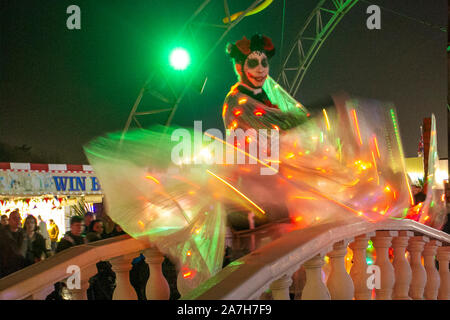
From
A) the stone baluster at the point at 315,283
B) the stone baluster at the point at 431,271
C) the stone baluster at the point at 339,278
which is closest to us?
the stone baluster at the point at 315,283

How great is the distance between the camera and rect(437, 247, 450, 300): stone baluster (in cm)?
352

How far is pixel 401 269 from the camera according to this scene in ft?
10.1

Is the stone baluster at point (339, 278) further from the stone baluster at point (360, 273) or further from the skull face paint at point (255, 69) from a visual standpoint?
the skull face paint at point (255, 69)

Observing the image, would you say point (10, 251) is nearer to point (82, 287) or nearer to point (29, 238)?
point (29, 238)

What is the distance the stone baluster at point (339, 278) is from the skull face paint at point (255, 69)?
1674 mm

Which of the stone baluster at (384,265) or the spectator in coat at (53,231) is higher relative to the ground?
the stone baluster at (384,265)

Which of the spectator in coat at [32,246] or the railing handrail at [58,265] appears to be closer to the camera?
the railing handrail at [58,265]

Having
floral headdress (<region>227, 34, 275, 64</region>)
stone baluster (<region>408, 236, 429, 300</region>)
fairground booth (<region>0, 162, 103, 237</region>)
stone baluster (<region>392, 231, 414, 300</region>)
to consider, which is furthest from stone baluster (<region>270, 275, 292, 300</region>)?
fairground booth (<region>0, 162, 103, 237</region>)

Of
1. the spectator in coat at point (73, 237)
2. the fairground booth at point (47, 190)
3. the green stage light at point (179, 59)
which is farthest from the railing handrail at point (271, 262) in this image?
the fairground booth at point (47, 190)

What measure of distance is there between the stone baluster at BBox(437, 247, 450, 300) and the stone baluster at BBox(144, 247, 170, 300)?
2.02 metres

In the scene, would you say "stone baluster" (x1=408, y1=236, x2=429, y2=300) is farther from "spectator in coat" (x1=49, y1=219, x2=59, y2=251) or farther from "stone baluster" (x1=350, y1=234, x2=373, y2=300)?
"spectator in coat" (x1=49, y1=219, x2=59, y2=251)

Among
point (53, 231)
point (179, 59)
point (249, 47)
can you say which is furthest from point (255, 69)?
point (53, 231)

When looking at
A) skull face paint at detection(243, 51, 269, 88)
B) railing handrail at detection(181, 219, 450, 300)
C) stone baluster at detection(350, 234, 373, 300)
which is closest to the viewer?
railing handrail at detection(181, 219, 450, 300)

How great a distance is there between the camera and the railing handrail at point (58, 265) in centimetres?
256
